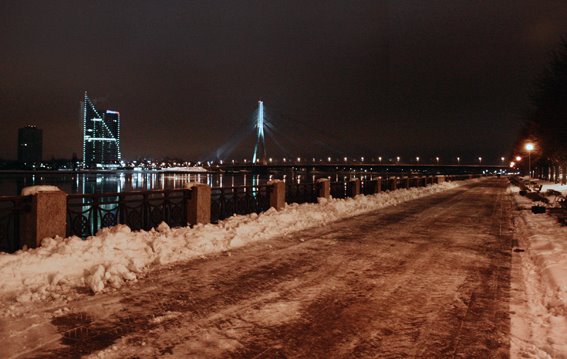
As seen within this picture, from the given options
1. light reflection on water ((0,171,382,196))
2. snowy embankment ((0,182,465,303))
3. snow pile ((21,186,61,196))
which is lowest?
light reflection on water ((0,171,382,196))

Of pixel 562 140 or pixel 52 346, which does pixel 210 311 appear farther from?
pixel 562 140

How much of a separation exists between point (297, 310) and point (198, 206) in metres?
7.18

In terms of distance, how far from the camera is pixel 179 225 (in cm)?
1198

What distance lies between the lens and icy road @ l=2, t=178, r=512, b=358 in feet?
13.7

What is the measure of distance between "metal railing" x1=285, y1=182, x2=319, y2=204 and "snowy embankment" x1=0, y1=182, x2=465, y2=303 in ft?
24.0

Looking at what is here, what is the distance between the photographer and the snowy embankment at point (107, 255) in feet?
19.7

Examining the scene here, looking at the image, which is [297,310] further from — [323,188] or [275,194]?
[323,188]

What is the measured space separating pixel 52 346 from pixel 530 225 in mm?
13174

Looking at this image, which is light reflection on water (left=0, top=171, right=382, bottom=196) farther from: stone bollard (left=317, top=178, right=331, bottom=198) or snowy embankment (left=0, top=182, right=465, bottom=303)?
snowy embankment (left=0, top=182, right=465, bottom=303)

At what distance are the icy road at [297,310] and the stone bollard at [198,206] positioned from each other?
3.24m

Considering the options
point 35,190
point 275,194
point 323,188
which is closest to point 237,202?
point 275,194

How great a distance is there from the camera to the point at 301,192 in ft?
65.8

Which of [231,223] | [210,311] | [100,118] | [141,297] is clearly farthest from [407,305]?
[100,118]

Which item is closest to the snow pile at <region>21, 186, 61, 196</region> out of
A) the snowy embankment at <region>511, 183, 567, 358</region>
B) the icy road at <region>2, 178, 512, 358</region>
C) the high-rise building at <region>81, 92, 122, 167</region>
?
the icy road at <region>2, 178, 512, 358</region>
